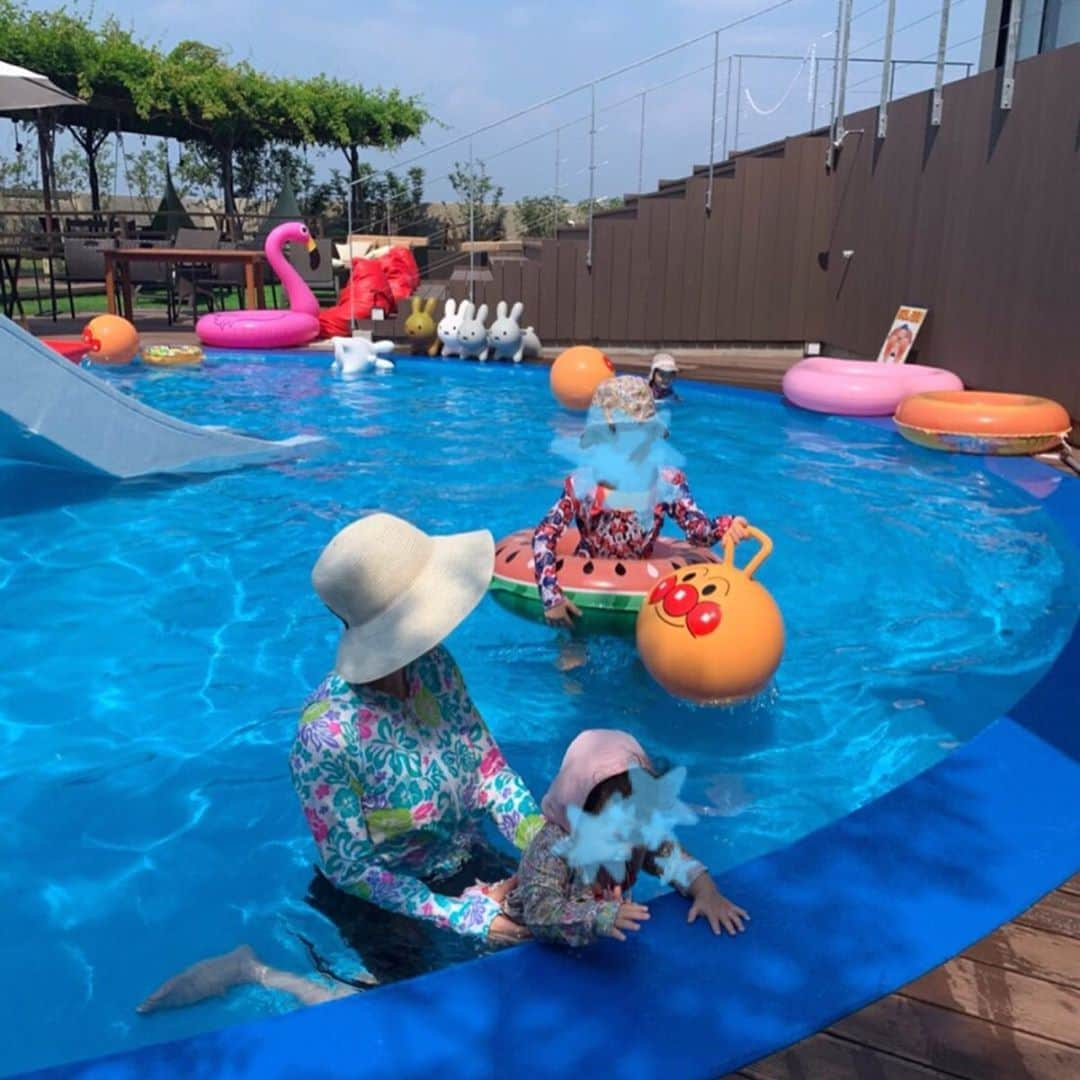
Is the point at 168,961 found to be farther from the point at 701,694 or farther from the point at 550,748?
the point at 701,694

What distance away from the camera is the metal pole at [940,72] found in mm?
9680

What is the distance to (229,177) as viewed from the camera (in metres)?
22.2

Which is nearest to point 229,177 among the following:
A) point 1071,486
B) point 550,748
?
point 1071,486

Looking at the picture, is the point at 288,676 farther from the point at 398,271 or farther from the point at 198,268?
the point at 198,268

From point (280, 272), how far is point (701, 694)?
11.8 m

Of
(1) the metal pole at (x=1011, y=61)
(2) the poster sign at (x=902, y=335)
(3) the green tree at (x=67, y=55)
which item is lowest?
(2) the poster sign at (x=902, y=335)

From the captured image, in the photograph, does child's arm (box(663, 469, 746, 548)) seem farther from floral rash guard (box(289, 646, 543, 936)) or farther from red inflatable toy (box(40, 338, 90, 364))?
red inflatable toy (box(40, 338, 90, 364))

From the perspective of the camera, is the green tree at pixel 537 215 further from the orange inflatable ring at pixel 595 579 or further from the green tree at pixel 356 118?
the orange inflatable ring at pixel 595 579

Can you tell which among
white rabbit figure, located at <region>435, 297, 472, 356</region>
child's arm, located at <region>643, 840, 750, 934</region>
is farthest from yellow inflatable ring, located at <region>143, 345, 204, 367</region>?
child's arm, located at <region>643, 840, 750, 934</region>

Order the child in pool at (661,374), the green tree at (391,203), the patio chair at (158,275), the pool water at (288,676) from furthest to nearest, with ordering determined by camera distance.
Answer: the green tree at (391,203)
the patio chair at (158,275)
the child in pool at (661,374)
the pool water at (288,676)

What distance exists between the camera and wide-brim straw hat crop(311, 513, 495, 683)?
2.15 metres

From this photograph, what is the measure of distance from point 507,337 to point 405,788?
1128 centimetres

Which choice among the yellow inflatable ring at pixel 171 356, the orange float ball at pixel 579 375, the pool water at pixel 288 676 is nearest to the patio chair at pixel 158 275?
the yellow inflatable ring at pixel 171 356

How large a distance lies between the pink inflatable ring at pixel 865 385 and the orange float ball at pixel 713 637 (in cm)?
631
